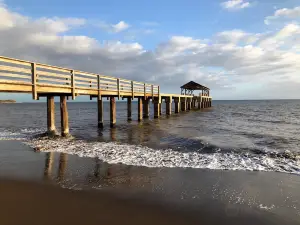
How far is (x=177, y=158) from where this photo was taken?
27.7ft

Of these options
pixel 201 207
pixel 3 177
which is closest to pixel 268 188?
pixel 201 207

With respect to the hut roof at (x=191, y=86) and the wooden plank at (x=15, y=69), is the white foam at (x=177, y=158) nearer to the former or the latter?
the wooden plank at (x=15, y=69)

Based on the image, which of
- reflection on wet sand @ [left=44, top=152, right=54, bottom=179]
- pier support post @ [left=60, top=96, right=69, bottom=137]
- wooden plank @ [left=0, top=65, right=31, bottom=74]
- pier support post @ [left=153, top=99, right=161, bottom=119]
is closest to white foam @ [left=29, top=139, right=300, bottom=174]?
reflection on wet sand @ [left=44, top=152, right=54, bottom=179]

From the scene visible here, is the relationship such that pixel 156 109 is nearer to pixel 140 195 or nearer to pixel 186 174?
pixel 186 174

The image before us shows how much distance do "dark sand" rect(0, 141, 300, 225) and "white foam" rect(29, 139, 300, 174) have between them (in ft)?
1.92

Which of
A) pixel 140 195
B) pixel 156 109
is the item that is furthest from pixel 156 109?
pixel 140 195

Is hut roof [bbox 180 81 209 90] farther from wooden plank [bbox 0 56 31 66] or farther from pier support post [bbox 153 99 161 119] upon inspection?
wooden plank [bbox 0 56 31 66]

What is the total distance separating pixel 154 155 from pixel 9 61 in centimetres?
639

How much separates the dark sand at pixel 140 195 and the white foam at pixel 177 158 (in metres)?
0.58

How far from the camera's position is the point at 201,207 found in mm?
4633

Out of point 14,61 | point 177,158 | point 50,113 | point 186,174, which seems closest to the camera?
point 186,174

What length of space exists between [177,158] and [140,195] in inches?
138

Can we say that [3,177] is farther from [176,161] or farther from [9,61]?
[176,161]

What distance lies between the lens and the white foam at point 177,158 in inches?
295
